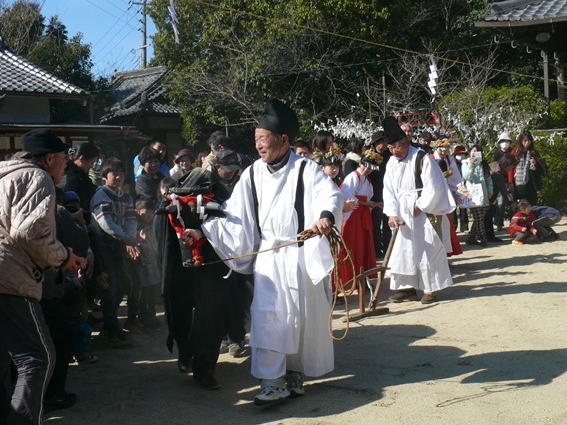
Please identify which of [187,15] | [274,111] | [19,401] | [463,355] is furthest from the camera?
[187,15]

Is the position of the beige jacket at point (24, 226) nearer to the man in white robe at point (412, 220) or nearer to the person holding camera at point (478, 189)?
the man in white robe at point (412, 220)

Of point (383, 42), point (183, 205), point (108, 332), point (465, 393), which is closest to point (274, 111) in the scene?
point (183, 205)

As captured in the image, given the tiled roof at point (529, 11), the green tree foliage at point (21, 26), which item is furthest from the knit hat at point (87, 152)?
the green tree foliage at point (21, 26)

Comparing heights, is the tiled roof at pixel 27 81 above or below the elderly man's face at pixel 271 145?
above

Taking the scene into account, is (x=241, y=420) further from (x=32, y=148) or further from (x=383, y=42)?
(x=383, y=42)

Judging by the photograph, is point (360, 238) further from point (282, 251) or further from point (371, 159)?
point (282, 251)

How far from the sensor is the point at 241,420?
5.29m

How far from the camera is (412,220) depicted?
29.0 ft

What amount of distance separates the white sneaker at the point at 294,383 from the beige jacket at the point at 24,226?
2.03m

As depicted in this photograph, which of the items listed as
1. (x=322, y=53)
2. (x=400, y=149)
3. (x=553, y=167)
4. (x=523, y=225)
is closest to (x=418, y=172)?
(x=400, y=149)

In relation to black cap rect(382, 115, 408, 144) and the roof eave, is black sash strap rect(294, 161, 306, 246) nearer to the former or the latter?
black cap rect(382, 115, 408, 144)

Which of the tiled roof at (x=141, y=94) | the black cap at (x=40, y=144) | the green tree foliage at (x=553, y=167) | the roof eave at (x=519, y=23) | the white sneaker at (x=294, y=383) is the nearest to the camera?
the black cap at (x=40, y=144)

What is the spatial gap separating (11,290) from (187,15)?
23.2 meters

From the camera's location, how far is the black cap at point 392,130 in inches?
339
